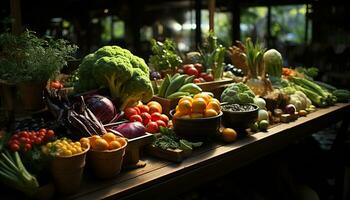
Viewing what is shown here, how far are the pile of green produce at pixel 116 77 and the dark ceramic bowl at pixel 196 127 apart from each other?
13.3 inches

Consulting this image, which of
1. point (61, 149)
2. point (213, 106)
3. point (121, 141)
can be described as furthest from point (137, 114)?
point (61, 149)

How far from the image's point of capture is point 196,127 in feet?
8.03


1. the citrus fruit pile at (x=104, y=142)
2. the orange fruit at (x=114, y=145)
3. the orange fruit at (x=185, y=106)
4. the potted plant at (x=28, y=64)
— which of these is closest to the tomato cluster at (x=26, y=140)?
the citrus fruit pile at (x=104, y=142)

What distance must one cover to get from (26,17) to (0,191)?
7.18 metres

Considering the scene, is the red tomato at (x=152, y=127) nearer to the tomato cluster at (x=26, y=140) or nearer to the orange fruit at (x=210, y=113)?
the orange fruit at (x=210, y=113)

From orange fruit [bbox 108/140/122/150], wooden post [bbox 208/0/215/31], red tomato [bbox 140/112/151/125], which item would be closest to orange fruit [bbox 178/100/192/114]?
red tomato [bbox 140/112/151/125]

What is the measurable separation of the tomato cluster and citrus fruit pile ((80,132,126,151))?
0.18 meters

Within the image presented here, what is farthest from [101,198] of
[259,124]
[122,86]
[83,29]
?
[83,29]

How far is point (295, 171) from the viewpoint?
4.21 meters

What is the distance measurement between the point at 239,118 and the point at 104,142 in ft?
3.69

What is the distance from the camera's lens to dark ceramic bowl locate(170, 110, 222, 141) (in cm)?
244

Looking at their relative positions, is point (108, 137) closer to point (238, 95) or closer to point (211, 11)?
point (238, 95)

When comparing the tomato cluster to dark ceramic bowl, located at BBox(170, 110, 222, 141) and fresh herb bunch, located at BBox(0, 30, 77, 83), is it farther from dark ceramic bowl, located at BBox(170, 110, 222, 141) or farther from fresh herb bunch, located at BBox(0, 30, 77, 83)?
dark ceramic bowl, located at BBox(170, 110, 222, 141)

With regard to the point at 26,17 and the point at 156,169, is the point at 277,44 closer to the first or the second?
the point at 26,17
